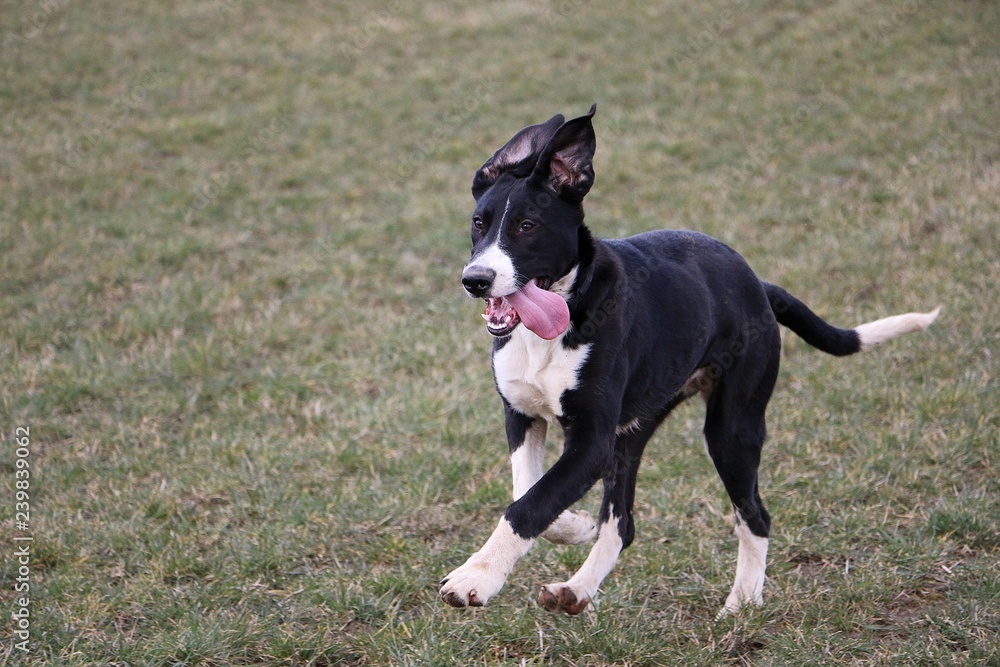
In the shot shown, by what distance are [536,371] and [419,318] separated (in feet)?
14.4

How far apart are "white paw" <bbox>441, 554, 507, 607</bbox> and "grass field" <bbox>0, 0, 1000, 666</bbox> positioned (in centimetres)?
62

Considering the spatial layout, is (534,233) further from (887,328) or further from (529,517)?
(887,328)

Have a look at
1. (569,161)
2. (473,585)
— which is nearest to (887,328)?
(569,161)

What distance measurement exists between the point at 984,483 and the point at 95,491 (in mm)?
4435

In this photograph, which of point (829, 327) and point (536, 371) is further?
point (829, 327)

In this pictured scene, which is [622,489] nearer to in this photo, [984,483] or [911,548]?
[911,548]

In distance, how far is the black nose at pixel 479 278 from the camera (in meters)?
3.13

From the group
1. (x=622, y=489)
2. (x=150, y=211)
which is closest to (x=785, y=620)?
(x=622, y=489)

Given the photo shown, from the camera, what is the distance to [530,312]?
10.4ft

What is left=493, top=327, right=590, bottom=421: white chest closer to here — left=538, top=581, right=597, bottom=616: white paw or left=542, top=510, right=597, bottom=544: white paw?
left=542, top=510, right=597, bottom=544: white paw

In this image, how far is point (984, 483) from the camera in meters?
4.80

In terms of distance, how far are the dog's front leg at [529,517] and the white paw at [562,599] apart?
1.39ft

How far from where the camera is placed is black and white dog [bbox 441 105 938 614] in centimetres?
318

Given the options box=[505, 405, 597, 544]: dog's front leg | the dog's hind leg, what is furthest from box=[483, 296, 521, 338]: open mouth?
the dog's hind leg
